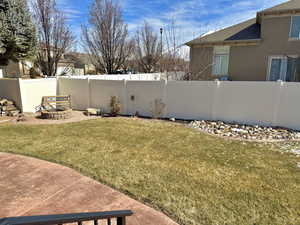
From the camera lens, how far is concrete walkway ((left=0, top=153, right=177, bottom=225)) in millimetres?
2740

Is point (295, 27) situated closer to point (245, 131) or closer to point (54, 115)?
point (245, 131)

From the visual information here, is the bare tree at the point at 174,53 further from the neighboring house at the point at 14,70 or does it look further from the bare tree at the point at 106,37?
the neighboring house at the point at 14,70

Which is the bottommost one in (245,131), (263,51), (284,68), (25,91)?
(245,131)

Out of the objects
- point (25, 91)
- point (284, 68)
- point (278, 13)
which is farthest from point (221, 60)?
point (25, 91)

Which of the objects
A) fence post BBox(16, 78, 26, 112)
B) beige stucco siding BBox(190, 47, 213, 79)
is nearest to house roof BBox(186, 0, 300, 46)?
beige stucco siding BBox(190, 47, 213, 79)

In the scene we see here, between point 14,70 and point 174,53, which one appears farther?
point 14,70

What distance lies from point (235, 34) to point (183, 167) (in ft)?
38.3

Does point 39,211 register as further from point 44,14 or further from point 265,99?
point 44,14

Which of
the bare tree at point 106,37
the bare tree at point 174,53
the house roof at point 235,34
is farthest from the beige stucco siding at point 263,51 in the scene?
the bare tree at point 106,37

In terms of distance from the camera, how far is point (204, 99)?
7.80 metres

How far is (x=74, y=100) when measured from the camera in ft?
34.4

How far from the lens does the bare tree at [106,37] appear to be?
16.0 meters

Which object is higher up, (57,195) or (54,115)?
(54,115)

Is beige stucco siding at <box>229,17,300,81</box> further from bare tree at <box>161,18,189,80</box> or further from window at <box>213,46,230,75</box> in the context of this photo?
bare tree at <box>161,18,189,80</box>
